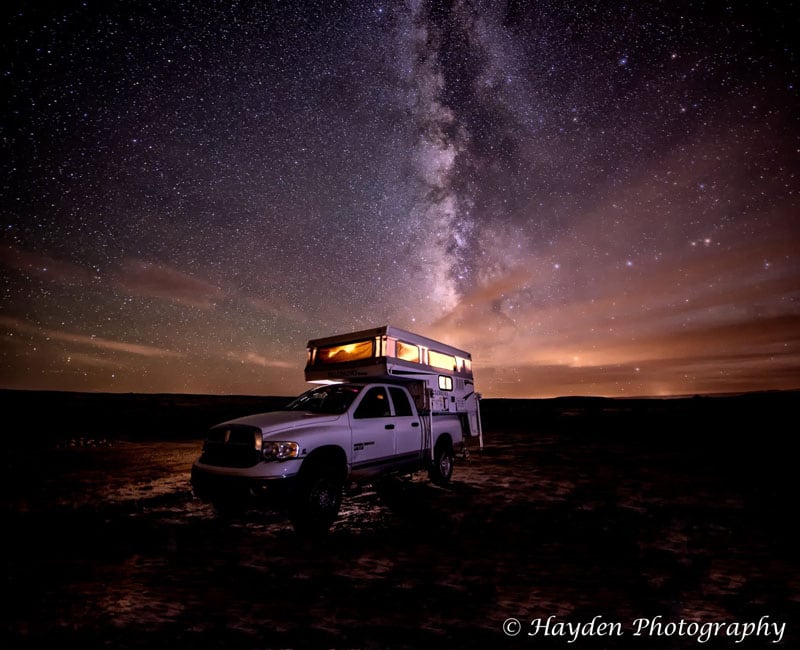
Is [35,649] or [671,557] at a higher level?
[35,649]

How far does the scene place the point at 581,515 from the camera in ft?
21.7

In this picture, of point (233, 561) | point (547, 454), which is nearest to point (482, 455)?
point (547, 454)

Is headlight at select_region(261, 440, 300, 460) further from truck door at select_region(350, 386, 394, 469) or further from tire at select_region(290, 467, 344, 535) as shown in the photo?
truck door at select_region(350, 386, 394, 469)

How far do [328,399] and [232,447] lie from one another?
1.78 metres

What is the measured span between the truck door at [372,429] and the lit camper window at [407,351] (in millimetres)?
900

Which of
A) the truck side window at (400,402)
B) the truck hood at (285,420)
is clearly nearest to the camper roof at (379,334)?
the truck side window at (400,402)

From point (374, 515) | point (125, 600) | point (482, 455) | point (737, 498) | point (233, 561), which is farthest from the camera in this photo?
point (482, 455)

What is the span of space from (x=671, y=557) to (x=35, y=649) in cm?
610

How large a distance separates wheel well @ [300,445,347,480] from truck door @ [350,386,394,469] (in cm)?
25

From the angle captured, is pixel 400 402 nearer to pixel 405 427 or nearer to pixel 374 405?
pixel 405 427

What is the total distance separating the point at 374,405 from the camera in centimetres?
713

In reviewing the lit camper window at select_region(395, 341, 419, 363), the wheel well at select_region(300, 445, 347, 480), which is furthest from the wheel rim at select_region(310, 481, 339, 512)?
the lit camper window at select_region(395, 341, 419, 363)

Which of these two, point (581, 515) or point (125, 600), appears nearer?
point (125, 600)

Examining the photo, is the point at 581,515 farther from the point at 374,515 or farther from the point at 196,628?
the point at 196,628
